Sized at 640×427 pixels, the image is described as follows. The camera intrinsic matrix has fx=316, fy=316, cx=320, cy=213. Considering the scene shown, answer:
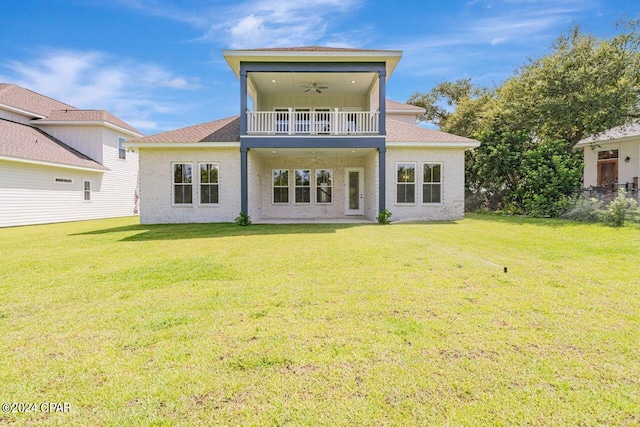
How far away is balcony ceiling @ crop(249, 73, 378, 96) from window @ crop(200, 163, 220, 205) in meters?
4.19

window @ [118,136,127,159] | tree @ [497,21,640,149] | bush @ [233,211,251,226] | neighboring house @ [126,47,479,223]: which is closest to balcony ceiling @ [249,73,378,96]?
neighboring house @ [126,47,479,223]

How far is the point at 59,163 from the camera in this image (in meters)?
15.7

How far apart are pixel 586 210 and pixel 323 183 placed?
1095cm

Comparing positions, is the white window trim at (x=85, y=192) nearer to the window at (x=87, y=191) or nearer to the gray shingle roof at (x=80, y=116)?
the window at (x=87, y=191)

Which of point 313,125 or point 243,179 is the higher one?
point 313,125

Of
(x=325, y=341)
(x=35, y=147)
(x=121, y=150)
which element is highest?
(x=121, y=150)

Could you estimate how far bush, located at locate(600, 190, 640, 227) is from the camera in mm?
10633

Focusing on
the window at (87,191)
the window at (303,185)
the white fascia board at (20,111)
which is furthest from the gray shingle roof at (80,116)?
the window at (303,185)

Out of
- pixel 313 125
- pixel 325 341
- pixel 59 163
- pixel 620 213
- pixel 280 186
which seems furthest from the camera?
pixel 280 186

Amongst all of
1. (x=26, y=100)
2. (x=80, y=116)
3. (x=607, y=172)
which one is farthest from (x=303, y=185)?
(x=607, y=172)

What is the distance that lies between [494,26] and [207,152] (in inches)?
585

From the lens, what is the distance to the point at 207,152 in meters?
13.7

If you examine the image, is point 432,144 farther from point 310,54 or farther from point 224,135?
point 224,135

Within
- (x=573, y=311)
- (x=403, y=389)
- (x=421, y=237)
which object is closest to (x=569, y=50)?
(x=421, y=237)
